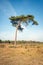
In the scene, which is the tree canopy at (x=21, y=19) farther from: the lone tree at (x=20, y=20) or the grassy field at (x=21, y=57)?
the grassy field at (x=21, y=57)

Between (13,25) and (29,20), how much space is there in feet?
11.3

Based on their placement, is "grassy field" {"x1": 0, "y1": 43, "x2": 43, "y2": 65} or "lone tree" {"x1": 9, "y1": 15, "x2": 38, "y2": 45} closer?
"grassy field" {"x1": 0, "y1": 43, "x2": 43, "y2": 65}

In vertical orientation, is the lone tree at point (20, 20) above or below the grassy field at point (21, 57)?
above


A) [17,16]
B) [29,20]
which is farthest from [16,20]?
[29,20]

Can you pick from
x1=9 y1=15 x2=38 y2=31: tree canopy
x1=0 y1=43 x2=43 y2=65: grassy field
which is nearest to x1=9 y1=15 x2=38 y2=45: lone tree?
x1=9 y1=15 x2=38 y2=31: tree canopy

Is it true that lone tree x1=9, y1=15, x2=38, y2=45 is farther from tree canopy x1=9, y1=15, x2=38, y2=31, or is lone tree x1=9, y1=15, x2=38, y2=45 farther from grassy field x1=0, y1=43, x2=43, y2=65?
grassy field x1=0, y1=43, x2=43, y2=65

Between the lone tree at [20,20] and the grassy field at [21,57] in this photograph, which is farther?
the lone tree at [20,20]

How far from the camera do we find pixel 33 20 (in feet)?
85.4

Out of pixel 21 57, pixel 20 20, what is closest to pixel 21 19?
pixel 20 20

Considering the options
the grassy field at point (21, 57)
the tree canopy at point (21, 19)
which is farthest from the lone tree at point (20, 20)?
the grassy field at point (21, 57)

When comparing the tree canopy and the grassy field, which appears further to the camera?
the tree canopy

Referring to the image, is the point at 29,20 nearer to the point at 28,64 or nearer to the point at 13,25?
the point at 13,25

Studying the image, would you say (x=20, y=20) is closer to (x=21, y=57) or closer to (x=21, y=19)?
(x=21, y=19)

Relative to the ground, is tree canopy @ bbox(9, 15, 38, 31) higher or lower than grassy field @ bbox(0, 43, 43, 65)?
higher
